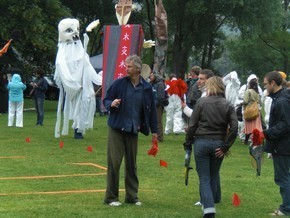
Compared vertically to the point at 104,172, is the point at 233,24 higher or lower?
higher

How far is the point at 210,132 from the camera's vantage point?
26.9 feet

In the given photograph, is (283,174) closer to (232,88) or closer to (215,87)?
(215,87)

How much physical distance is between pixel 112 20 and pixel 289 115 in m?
34.8

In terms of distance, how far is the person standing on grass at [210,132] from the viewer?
26.8ft

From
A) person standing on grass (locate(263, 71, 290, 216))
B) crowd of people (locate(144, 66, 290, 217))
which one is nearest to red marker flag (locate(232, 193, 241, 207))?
crowd of people (locate(144, 66, 290, 217))

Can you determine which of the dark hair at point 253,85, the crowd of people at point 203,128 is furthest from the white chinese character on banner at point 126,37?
the crowd of people at point 203,128

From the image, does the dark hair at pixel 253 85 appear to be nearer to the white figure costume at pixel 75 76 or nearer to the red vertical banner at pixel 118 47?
the red vertical banner at pixel 118 47

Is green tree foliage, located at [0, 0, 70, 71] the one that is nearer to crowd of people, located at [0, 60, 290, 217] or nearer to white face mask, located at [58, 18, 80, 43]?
white face mask, located at [58, 18, 80, 43]

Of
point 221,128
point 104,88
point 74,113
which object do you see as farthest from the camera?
point 74,113

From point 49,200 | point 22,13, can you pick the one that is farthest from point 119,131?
point 22,13

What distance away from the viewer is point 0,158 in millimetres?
13945

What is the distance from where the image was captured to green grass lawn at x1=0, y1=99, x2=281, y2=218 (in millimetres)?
8935

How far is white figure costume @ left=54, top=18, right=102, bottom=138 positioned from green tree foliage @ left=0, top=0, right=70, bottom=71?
46.5ft

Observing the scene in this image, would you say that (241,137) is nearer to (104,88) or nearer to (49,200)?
(104,88)
